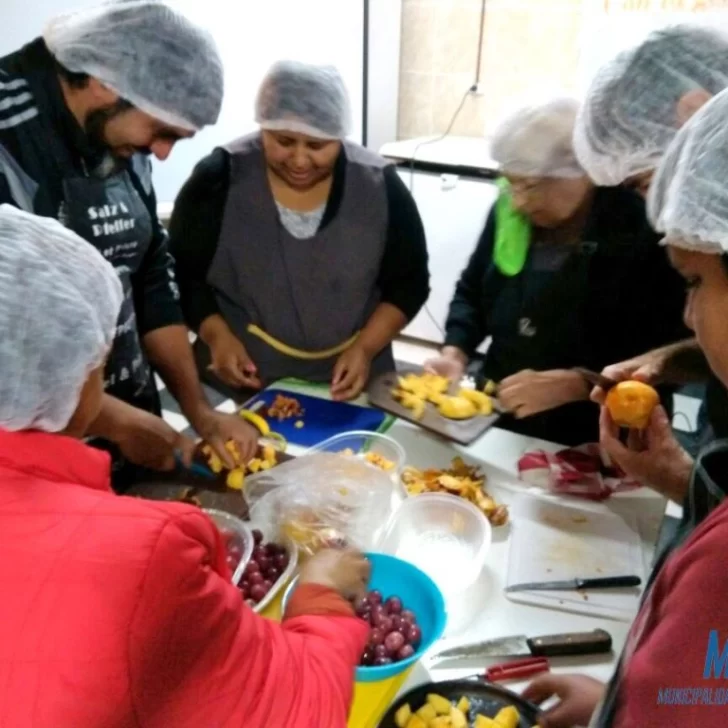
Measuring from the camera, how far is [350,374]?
68.7 inches

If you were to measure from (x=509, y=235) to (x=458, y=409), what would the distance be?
0.48 m

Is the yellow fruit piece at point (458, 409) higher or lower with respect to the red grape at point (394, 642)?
higher

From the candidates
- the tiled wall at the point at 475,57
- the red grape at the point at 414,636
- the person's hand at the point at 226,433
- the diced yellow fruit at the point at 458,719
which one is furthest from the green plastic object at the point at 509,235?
the tiled wall at the point at 475,57

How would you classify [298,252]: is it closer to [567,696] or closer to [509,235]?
[509,235]

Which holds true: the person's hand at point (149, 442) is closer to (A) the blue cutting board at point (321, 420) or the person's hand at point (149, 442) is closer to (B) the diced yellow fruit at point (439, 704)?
(A) the blue cutting board at point (321, 420)

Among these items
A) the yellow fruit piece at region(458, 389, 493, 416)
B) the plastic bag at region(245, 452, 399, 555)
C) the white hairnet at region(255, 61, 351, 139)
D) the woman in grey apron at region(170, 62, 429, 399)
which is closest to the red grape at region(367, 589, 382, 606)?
the plastic bag at region(245, 452, 399, 555)

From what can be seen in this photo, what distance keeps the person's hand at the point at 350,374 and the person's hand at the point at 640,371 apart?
0.59 metres

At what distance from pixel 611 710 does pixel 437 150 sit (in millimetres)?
3168

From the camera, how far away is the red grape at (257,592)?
1.05m

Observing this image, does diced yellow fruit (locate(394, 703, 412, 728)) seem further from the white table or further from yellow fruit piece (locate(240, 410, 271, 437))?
yellow fruit piece (locate(240, 410, 271, 437))

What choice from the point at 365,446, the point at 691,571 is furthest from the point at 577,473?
the point at 691,571

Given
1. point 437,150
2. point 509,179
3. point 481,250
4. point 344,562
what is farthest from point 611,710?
point 437,150

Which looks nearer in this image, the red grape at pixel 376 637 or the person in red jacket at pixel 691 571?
the person in red jacket at pixel 691 571

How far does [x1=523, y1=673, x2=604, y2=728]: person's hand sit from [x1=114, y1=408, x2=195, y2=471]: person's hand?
0.79 m
